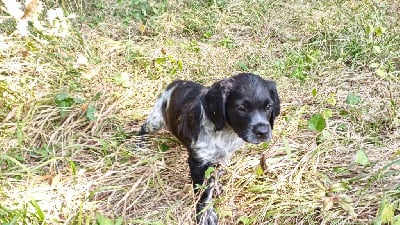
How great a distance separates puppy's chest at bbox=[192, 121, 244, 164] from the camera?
3.63 meters

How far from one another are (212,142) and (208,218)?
637 millimetres

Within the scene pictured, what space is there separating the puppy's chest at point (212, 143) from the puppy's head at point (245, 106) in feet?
0.52

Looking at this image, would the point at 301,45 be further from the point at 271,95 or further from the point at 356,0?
the point at 271,95

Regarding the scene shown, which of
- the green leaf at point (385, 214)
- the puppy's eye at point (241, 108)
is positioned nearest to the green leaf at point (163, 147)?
the puppy's eye at point (241, 108)

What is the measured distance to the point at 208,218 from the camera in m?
3.55

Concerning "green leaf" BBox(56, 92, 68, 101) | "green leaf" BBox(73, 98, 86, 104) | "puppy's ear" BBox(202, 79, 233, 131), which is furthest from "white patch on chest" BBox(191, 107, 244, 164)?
"green leaf" BBox(56, 92, 68, 101)

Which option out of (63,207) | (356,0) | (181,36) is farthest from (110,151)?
(356,0)

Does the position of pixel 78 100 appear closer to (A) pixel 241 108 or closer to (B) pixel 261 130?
(A) pixel 241 108

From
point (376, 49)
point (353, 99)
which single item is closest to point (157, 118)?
point (353, 99)

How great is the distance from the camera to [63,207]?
3463 millimetres

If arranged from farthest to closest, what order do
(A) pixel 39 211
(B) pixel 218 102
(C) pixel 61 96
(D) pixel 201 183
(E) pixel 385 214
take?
(C) pixel 61 96, (D) pixel 201 183, (B) pixel 218 102, (A) pixel 39 211, (E) pixel 385 214

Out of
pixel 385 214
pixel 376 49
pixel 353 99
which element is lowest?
pixel 385 214

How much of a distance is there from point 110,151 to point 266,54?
310 cm

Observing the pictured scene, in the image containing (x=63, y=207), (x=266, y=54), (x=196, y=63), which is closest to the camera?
(x=63, y=207)
